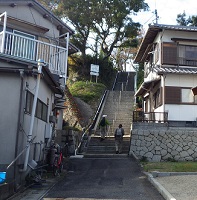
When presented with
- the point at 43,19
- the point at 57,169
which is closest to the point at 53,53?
the point at 43,19

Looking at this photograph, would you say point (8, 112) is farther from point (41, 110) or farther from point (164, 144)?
point (164, 144)

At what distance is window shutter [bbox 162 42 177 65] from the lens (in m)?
21.2

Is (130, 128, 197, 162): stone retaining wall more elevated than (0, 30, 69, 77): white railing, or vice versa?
(0, 30, 69, 77): white railing

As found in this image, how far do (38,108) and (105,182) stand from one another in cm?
421

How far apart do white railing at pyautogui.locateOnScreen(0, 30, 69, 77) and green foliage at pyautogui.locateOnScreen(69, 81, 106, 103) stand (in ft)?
→ 47.6

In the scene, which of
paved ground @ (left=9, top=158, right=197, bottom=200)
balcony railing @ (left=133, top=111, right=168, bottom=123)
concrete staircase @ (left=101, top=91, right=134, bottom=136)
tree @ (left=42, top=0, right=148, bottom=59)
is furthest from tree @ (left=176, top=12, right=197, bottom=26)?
paved ground @ (left=9, top=158, right=197, bottom=200)

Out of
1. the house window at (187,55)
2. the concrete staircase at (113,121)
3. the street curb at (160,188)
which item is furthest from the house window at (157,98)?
the street curb at (160,188)

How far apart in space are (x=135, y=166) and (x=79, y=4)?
25987mm

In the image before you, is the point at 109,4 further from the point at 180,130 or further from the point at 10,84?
the point at 10,84

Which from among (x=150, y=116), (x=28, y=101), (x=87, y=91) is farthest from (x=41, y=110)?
(x=87, y=91)

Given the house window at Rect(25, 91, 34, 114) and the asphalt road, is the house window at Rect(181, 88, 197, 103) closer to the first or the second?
the asphalt road

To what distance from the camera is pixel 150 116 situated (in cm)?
2122

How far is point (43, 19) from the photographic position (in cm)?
1764

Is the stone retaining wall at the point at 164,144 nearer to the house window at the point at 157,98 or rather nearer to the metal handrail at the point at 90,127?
the metal handrail at the point at 90,127
